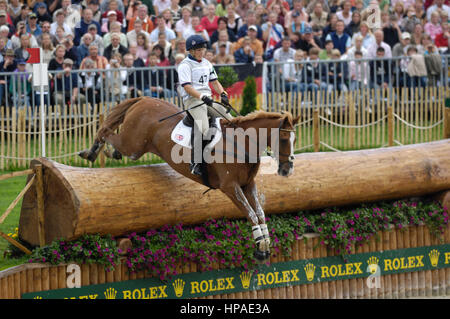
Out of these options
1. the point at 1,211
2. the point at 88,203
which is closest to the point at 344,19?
the point at 1,211

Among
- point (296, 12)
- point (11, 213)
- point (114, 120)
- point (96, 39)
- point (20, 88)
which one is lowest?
point (11, 213)

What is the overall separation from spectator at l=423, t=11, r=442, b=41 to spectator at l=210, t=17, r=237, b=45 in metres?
4.86

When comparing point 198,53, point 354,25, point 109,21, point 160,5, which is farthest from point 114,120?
point 354,25

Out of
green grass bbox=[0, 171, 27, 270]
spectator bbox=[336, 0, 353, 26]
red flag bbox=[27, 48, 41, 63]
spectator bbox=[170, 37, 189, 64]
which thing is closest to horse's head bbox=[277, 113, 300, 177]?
green grass bbox=[0, 171, 27, 270]

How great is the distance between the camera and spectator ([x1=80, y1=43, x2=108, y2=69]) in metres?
16.7

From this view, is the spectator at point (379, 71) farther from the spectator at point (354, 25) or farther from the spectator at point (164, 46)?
the spectator at point (164, 46)

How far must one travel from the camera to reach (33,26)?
1766cm

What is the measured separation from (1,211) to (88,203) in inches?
142

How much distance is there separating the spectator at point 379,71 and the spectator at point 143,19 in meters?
4.95

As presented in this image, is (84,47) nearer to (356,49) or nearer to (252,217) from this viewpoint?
(356,49)

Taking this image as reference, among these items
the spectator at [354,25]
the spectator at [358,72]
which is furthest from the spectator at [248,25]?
the spectator at [358,72]

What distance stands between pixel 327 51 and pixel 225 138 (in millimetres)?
9031

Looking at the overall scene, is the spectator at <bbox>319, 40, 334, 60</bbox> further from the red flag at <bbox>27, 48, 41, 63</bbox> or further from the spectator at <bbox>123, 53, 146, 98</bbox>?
the red flag at <bbox>27, 48, 41, 63</bbox>

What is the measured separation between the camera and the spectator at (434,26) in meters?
20.4
